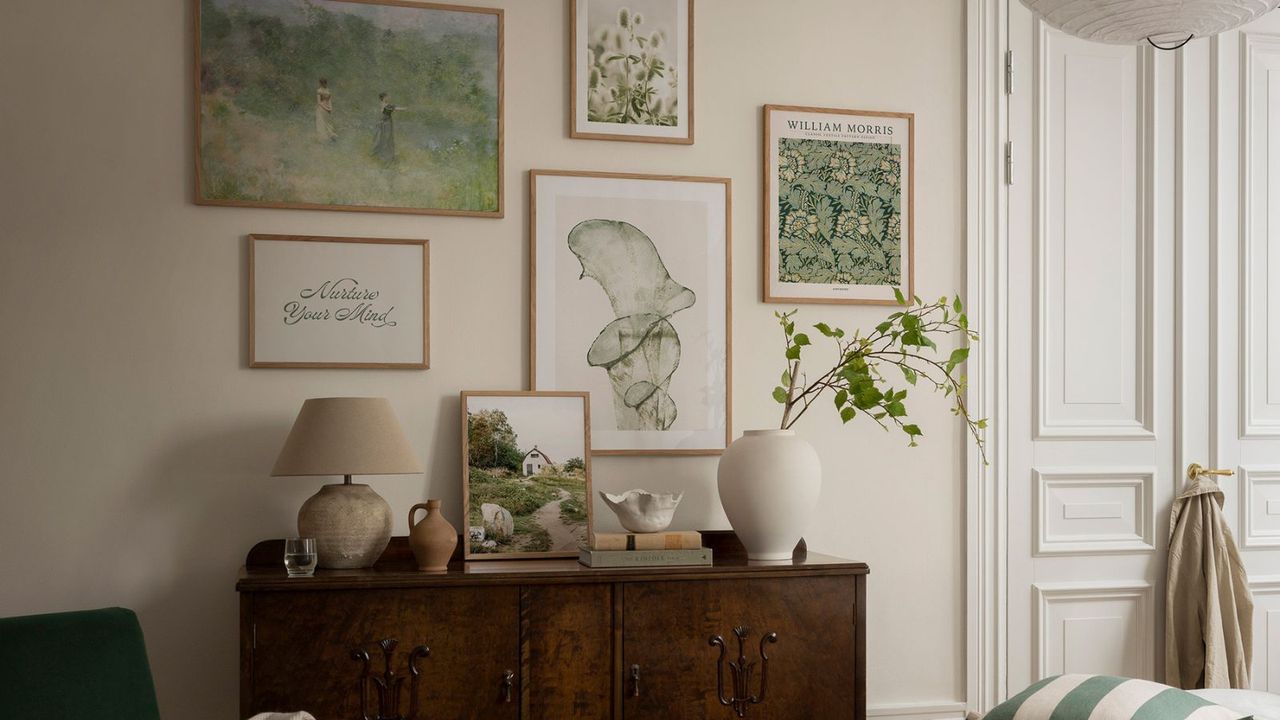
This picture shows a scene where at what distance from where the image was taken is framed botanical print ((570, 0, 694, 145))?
115 inches

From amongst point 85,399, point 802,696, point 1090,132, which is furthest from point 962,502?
point 85,399

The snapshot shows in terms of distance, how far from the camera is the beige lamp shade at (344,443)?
8.18 ft

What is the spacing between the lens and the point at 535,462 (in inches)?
110

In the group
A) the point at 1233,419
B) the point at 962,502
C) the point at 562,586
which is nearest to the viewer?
the point at 562,586

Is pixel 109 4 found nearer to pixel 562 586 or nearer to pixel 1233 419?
pixel 562 586

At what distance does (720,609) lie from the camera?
8.29ft

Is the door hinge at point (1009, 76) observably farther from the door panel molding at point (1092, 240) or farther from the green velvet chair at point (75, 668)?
the green velvet chair at point (75, 668)

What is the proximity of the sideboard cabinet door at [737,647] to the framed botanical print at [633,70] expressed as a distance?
1217 mm

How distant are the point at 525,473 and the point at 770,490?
0.62 m

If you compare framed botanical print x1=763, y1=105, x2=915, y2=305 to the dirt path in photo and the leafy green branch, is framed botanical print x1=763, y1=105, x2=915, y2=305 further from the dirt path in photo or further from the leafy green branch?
the dirt path in photo

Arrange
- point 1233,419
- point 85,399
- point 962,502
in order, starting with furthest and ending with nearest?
point 1233,419
point 962,502
point 85,399

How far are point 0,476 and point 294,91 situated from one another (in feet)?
3.77

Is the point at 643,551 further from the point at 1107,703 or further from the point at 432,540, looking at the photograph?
the point at 1107,703

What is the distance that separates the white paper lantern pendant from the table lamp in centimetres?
165
